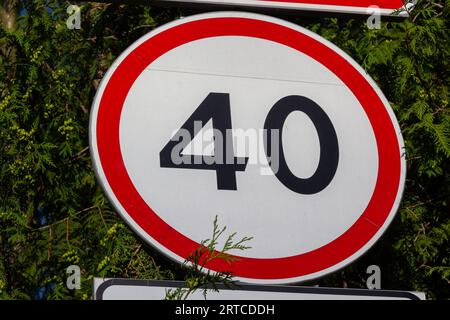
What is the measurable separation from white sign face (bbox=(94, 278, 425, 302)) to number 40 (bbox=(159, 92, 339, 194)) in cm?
27

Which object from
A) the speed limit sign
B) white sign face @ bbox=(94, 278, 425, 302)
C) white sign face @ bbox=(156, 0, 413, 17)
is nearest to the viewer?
white sign face @ bbox=(94, 278, 425, 302)

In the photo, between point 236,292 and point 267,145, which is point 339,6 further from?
point 236,292

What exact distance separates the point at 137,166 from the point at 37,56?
2.02m

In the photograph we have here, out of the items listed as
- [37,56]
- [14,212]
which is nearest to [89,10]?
[37,56]

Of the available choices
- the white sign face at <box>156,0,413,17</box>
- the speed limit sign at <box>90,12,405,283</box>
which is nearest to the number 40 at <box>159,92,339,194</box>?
the speed limit sign at <box>90,12,405,283</box>

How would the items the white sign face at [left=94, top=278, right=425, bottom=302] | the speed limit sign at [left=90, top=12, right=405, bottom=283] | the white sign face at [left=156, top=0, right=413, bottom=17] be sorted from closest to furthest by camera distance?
the white sign face at [left=94, top=278, right=425, bottom=302] < the speed limit sign at [left=90, top=12, right=405, bottom=283] < the white sign face at [left=156, top=0, right=413, bottom=17]

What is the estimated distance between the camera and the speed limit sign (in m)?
1.87

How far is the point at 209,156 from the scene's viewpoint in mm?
1911

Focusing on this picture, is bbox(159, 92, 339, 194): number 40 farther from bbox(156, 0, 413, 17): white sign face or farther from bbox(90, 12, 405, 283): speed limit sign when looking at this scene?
bbox(156, 0, 413, 17): white sign face

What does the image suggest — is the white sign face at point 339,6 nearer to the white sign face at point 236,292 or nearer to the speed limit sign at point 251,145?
the speed limit sign at point 251,145

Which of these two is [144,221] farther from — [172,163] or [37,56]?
[37,56]

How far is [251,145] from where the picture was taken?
77.0 inches

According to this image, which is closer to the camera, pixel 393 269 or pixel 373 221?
pixel 373 221

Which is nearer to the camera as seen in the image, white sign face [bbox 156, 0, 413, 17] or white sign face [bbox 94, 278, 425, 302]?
white sign face [bbox 94, 278, 425, 302]
